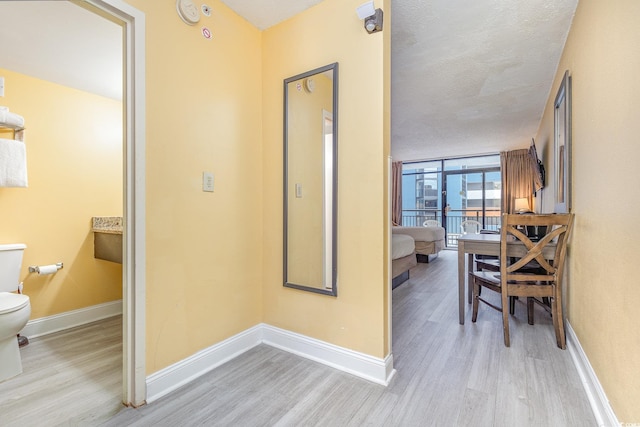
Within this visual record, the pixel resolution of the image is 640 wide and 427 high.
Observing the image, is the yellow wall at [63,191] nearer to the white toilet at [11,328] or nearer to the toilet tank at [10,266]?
the toilet tank at [10,266]

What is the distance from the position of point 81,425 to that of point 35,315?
4.74ft

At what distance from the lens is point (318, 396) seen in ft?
4.83

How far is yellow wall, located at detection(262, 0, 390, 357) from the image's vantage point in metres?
1.60

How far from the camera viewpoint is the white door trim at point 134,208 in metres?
1.37

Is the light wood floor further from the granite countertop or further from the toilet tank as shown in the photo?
the granite countertop

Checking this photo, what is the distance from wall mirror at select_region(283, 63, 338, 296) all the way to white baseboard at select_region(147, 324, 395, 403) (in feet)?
1.18

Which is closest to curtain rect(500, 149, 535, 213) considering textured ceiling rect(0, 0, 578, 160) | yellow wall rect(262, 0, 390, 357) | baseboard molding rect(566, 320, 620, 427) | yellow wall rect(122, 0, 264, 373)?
textured ceiling rect(0, 0, 578, 160)

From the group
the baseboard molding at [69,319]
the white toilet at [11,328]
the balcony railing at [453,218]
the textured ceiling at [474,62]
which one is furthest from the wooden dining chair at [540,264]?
the balcony railing at [453,218]

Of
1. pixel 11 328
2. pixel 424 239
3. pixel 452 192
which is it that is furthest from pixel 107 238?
pixel 452 192

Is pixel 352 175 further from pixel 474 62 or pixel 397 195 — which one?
pixel 397 195

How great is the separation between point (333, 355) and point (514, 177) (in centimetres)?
637

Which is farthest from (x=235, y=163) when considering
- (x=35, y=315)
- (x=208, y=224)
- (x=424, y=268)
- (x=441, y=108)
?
(x=424, y=268)

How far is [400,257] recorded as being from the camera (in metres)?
3.38

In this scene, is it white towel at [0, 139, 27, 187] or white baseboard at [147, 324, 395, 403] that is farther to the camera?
white towel at [0, 139, 27, 187]
